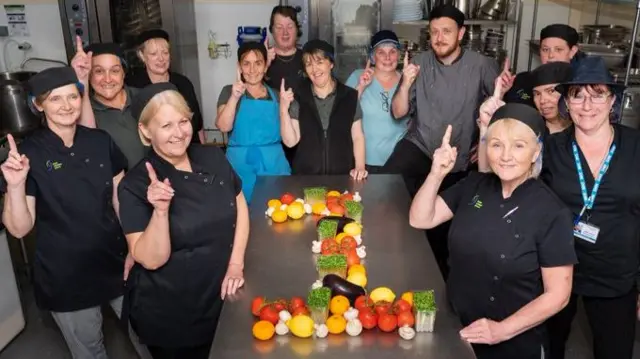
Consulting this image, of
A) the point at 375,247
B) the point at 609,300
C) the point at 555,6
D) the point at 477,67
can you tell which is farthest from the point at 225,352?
the point at 555,6

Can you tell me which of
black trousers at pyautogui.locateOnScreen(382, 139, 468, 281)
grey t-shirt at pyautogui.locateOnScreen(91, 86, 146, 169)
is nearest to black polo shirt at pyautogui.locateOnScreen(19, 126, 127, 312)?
grey t-shirt at pyautogui.locateOnScreen(91, 86, 146, 169)

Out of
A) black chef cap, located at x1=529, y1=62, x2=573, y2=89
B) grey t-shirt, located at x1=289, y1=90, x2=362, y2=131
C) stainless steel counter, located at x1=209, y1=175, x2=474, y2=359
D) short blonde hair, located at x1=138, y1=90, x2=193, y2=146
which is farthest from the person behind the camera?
grey t-shirt, located at x1=289, y1=90, x2=362, y2=131

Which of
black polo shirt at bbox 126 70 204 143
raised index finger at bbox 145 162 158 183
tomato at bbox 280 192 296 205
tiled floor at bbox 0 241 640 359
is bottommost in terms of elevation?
tiled floor at bbox 0 241 640 359

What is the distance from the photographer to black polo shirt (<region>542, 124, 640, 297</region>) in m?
2.09

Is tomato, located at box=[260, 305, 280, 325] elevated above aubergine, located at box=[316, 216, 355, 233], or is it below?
below

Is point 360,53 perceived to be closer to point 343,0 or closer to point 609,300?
point 343,0

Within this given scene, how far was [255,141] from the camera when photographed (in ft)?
9.91

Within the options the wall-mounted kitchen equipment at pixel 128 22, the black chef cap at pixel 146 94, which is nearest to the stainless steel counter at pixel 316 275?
the black chef cap at pixel 146 94

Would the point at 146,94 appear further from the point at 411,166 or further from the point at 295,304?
the point at 411,166

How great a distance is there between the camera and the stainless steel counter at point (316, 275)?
1609 mm

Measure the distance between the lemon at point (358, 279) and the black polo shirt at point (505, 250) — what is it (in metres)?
0.29

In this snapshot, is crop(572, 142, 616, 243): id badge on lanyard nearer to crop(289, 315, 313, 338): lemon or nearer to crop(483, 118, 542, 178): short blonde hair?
crop(483, 118, 542, 178): short blonde hair

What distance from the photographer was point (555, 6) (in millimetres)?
5484

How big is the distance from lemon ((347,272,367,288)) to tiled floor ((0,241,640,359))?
1.58 metres
